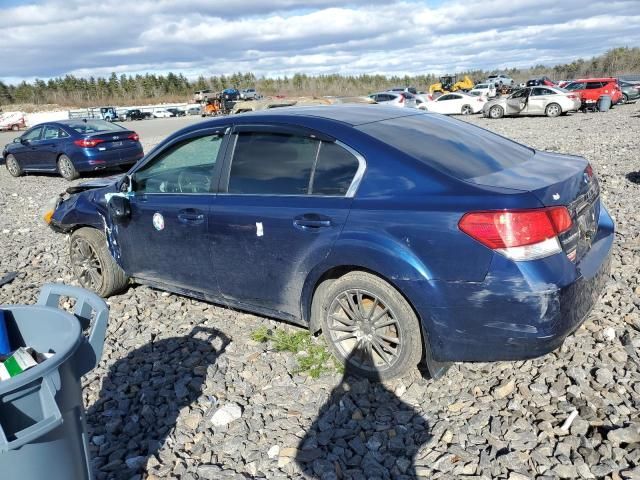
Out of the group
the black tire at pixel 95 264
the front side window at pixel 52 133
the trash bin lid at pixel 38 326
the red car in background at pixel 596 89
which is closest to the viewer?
the trash bin lid at pixel 38 326

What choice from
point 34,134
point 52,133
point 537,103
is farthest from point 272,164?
point 537,103

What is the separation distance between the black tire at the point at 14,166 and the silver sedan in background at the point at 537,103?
67.9ft

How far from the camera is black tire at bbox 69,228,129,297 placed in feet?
16.7

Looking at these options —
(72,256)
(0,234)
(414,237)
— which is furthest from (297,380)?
(0,234)

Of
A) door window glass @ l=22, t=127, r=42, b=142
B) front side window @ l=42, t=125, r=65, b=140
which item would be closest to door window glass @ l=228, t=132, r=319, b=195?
front side window @ l=42, t=125, r=65, b=140

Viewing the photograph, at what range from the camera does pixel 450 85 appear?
48.9 meters

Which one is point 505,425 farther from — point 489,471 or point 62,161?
point 62,161

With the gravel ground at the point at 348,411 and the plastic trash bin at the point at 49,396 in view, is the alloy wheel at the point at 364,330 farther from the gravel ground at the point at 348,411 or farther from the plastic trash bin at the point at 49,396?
the plastic trash bin at the point at 49,396

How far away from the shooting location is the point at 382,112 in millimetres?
4094

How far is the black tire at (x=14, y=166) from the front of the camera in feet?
48.2

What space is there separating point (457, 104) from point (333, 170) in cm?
2814

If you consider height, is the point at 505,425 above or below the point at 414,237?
below

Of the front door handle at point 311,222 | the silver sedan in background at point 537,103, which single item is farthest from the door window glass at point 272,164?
the silver sedan in background at point 537,103

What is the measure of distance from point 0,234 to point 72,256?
149 inches
